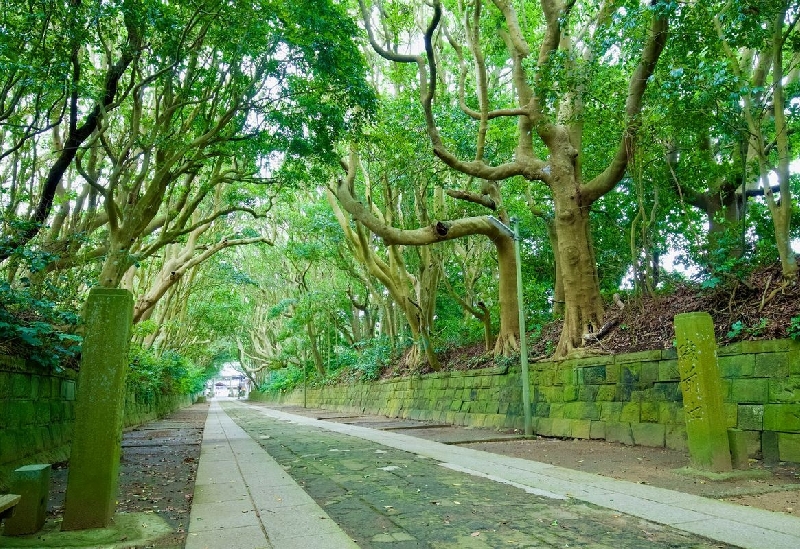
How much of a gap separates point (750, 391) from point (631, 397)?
1828mm

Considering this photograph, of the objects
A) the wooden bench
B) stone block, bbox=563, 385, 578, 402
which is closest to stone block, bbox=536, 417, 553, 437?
stone block, bbox=563, 385, 578, 402

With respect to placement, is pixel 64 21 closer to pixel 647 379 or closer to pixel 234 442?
pixel 234 442

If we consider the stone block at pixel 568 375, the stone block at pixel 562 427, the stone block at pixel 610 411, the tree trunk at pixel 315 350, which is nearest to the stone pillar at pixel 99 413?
the stone block at pixel 610 411

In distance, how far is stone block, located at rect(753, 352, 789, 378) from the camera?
576cm

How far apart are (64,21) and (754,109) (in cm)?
875

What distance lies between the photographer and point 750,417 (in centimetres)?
602

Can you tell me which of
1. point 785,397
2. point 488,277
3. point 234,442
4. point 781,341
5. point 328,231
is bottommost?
point 234,442

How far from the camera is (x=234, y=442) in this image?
31.8ft

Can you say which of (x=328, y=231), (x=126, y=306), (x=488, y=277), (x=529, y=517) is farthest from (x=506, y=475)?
(x=328, y=231)

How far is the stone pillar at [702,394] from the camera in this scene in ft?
16.8

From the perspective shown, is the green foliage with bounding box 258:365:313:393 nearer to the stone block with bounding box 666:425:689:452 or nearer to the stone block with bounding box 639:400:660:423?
the stone block with bounding box 639:400:660:423

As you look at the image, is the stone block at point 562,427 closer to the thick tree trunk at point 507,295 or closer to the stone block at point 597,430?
the stone block at point 597,430

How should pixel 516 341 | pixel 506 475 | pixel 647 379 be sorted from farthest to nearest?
1. pixel 516 341
2. pixel 647 379
3. pixel 506 475

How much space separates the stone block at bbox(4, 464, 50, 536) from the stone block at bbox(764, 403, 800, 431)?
645 centimetres
